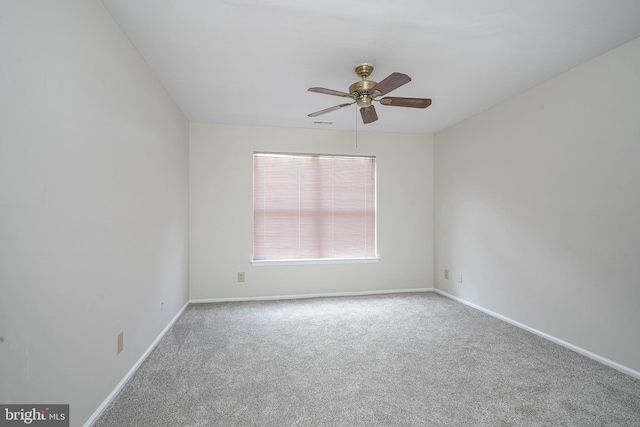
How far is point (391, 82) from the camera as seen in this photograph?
203cm

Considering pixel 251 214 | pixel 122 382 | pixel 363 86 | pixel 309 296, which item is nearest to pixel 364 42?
pixel 363 86

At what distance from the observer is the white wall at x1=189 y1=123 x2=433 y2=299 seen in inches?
153

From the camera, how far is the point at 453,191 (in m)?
4.03

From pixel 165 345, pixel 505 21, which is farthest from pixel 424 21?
pixel 165 345

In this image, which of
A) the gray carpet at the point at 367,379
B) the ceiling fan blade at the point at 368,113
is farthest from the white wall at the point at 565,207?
the ceiling fan blade at the point at 368,113

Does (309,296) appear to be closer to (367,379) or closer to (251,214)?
(251,214)

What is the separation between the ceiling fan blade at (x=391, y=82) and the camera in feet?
6.29

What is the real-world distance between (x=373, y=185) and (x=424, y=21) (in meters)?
2.63

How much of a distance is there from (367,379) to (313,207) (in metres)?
2.48

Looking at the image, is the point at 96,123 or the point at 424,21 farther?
the point at 424,21

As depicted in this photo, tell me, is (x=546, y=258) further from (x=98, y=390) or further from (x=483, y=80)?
(x=98, y=390)

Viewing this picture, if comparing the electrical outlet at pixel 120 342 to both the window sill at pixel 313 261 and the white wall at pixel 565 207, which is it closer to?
the window sill at pixel 313 261

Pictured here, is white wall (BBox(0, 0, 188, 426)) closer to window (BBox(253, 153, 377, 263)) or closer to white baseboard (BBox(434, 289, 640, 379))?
window (BBox(253, 153, 377, 263))

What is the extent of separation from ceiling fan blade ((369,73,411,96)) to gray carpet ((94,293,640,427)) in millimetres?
1996
